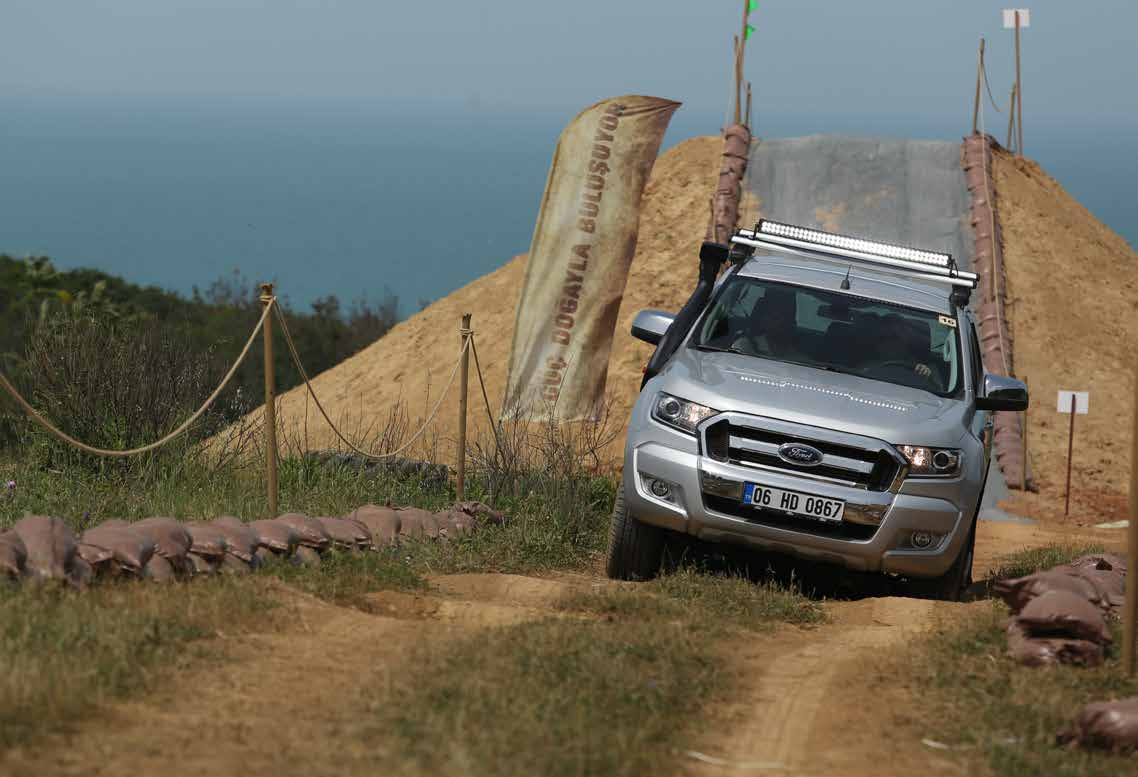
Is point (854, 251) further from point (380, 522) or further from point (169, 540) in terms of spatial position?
point (169, 540)

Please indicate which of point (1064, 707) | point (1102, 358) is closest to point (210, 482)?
point (1064, 707)

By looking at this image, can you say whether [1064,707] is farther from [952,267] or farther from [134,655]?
[952,267]

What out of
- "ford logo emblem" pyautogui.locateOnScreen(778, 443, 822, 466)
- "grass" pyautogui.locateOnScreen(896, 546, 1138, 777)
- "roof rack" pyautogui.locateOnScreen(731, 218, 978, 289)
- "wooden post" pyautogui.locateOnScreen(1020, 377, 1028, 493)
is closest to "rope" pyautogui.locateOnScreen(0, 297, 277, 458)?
"ford logo emblem" pyautogui.locateOnScreen(778, 443, 822, 466)

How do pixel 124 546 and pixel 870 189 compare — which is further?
pixel 870 189

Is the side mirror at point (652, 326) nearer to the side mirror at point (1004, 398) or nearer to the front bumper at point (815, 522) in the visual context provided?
the front bumper at point (815, 522)

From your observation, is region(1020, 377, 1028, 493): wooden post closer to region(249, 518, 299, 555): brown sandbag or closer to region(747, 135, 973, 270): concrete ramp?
region(747, 135, 973, 270): concrete ramp

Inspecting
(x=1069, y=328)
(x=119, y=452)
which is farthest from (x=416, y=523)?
(x=1069, y=328)

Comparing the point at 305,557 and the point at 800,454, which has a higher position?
the point at 800,454

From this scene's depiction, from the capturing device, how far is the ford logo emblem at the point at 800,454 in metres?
7.51

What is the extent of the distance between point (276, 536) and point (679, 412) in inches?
86.7

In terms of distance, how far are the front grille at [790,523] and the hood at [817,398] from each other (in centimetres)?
48

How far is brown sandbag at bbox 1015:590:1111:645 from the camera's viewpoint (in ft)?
20.8

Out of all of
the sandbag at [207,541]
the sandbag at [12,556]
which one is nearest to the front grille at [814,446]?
the sandbag at [207,541]

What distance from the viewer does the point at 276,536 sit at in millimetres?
7191
